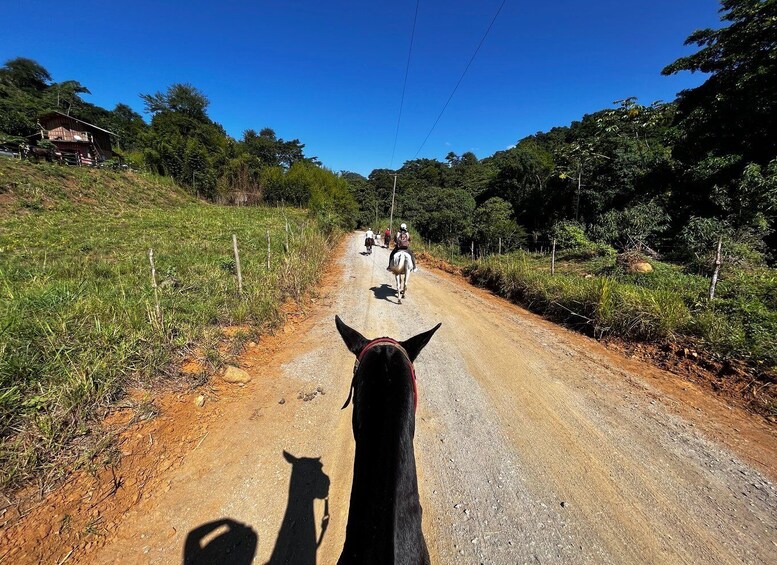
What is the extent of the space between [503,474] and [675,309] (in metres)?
4.74

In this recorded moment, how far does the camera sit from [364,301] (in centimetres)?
841

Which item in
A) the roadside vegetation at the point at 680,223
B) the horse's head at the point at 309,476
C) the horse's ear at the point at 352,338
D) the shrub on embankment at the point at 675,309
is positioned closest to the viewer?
the horse's ear at the point at 352,338

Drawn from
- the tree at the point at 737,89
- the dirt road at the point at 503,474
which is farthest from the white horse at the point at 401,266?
the tree at the point at 737,89

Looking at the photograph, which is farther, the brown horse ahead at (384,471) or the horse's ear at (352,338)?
the horse's ear at (352,338)

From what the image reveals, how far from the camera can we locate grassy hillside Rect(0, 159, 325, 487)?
261 centimetres

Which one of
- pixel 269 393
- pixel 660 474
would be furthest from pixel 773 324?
pixel 269 393

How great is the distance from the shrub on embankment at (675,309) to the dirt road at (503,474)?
0.97 metres

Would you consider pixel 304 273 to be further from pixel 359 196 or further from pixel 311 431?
pixel 359 196

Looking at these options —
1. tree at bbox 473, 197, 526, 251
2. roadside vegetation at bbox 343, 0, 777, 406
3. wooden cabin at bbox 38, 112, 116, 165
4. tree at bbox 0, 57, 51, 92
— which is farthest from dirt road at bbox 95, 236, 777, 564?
tree at bbox 0, 57, 51, 92

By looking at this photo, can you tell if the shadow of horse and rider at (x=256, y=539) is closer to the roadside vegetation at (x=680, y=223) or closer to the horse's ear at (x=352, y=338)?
the horse's ear at (x=352, y=338)

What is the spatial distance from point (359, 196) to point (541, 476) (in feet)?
184

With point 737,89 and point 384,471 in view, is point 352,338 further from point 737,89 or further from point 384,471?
point 737,89

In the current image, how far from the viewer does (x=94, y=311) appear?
3926mm

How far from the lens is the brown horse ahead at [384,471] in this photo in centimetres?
93
